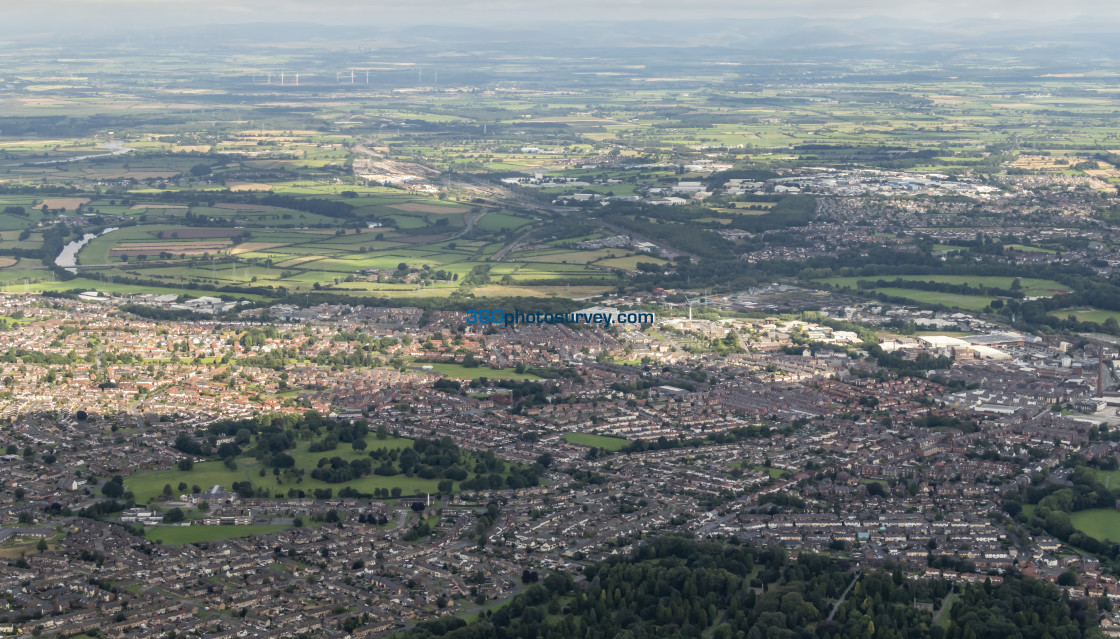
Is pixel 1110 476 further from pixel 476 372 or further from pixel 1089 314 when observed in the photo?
pixel 476 372

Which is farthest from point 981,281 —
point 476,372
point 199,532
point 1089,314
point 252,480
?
point 199,532

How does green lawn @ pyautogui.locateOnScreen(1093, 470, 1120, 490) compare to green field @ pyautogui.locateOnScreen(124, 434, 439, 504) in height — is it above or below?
above

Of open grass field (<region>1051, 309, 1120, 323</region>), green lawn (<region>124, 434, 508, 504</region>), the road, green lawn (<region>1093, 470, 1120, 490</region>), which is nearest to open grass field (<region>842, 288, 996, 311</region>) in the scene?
open grass field (<region>1051, 309, 1120, 323</region>)

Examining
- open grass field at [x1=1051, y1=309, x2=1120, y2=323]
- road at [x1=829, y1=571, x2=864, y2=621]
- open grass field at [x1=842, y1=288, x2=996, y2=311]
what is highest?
open grass field at [x1=1051, y1=309, x2=1120, y2=323]

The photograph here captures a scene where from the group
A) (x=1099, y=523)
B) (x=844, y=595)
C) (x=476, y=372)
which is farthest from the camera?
(x=476, y=372)

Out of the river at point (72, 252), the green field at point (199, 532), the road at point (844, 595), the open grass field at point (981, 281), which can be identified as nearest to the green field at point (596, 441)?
the green field at point (199, 532)

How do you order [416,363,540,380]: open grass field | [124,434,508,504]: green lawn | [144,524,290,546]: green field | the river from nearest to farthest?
1. [144,524,290,546]: green field
2. [124,434,508,504]: green lawn
3. [416,363,540,380]: open grass field
4. the river

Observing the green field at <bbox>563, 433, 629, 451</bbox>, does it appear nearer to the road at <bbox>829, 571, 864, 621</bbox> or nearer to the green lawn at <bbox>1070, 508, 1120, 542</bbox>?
the road at <bbox>829, 571, 864, 621</bbox>

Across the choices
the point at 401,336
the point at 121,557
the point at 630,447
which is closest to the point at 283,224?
the point at 401,336
